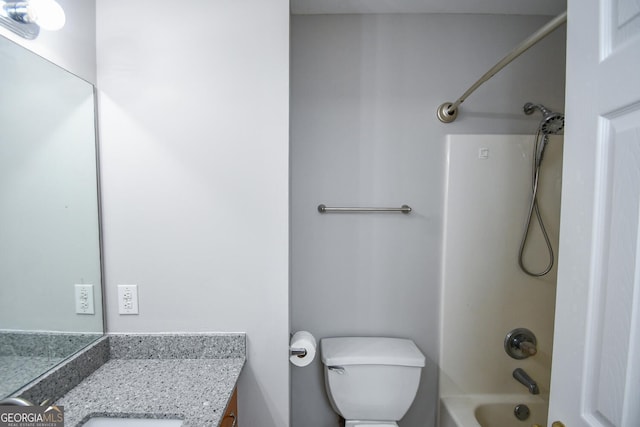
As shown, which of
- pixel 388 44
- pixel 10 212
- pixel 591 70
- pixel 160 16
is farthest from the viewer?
pixel 388 44

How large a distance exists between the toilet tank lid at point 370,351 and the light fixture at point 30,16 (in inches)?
66.9

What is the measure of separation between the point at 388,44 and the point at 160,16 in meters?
1.12

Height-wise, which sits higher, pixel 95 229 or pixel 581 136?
pixel 581 136

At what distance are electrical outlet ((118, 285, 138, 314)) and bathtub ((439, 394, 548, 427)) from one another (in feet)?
5.53

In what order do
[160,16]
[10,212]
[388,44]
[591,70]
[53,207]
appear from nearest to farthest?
[591,70] < [10,212] < [53,207] < [160,16] < [388,44]

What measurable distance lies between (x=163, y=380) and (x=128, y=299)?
39 cm

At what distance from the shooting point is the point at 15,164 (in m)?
0.80

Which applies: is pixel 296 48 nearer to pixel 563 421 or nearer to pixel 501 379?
pixel 563 421

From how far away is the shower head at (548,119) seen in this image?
128cm

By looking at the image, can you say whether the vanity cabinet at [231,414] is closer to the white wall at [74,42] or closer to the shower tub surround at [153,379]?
the shower tub surround at [153,379]

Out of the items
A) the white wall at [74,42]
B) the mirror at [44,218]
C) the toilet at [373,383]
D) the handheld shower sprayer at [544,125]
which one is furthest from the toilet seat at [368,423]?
the white wall at [74,42]

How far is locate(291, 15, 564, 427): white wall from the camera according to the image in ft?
4.66

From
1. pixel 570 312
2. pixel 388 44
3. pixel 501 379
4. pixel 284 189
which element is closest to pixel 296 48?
pixel 388 44

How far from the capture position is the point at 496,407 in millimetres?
1435
